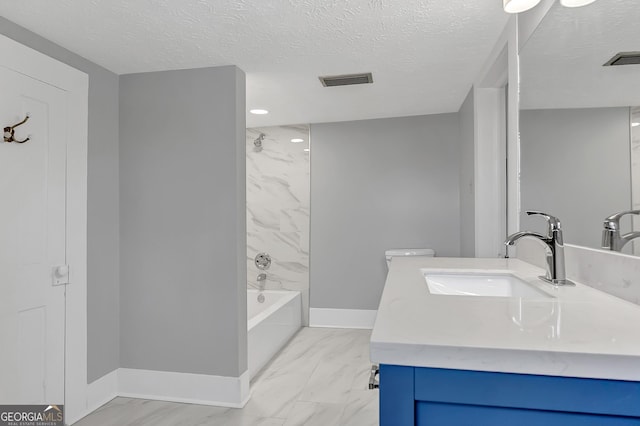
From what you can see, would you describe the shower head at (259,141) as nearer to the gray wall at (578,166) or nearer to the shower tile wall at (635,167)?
the gray wall at (578,166)

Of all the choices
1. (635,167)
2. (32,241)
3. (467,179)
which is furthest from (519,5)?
(32,241)

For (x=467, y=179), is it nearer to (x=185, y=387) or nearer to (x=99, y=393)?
(x=185, y=387)

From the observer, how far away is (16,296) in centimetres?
193

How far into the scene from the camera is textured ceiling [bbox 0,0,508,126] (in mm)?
1789

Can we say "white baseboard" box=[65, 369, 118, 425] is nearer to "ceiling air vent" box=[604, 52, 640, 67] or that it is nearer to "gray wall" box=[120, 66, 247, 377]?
"gray wall" box=[120, 66, 247, 377]

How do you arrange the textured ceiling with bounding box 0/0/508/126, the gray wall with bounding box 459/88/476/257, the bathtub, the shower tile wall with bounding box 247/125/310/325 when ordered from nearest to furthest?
the textured ceiling with bounding box 0/0/508/126 → the bathtub → the gray wall with bounding box 459/88/476/257 → the shower tile wall with bounding box 247/125/310/325

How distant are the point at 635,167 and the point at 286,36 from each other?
171 cm

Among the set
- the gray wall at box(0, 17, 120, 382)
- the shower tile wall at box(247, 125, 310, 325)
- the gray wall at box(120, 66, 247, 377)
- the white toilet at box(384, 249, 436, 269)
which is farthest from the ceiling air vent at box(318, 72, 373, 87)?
the white toilet at box(384, 249, 436, 269)

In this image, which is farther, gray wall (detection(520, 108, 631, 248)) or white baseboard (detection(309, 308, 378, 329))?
white baseboard (detection(309, 308, 378, 329))

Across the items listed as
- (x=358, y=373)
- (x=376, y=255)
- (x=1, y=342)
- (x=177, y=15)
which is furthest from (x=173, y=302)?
(x=376, y=255)

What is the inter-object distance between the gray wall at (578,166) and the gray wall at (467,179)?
130 centimetres

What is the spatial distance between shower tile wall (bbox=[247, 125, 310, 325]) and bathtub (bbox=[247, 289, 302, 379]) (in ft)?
0.46

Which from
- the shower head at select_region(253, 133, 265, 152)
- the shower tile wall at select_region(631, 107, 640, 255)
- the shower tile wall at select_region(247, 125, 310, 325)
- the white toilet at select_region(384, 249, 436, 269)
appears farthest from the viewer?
the shower head at select_region(253, 133, 265, 152)

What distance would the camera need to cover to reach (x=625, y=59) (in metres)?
1.04
